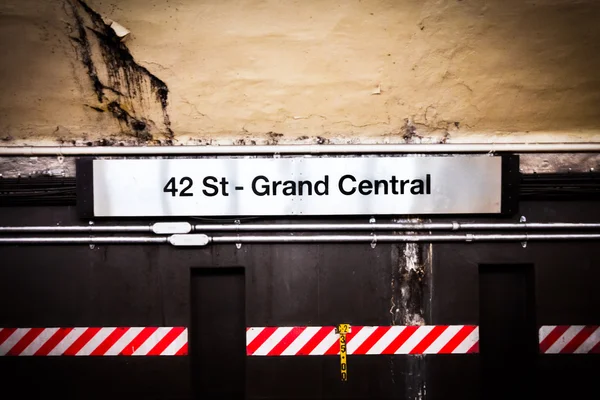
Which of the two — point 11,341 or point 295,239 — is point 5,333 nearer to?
point 11,341

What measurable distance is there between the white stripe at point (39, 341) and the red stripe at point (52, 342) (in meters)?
0.02

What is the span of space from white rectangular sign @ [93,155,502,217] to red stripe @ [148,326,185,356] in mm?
1137

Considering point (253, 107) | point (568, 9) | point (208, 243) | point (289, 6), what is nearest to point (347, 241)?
point (208, 243)

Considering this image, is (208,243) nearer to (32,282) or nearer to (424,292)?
(32,282)

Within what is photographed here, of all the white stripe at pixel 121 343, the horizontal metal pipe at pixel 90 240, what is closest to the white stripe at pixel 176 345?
the white stripe at pixel 121 343

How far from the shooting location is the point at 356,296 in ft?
12.8

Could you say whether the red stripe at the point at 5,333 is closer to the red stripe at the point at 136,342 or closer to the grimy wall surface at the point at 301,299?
the grimy wall surface at the point at 301,299

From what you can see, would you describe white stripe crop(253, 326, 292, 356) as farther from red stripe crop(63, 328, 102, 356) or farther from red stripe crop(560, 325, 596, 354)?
red stripe crop(560, 325, 596, 354)

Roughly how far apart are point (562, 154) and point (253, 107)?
3.08m

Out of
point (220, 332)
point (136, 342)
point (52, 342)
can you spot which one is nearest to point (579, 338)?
point (220, 332)

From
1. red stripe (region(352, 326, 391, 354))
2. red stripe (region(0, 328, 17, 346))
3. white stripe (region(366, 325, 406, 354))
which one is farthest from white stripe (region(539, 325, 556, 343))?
red stripe (region(0, 328, 17, 346))

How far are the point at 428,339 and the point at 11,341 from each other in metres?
4.03

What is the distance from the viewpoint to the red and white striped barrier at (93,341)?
3852 millimetres

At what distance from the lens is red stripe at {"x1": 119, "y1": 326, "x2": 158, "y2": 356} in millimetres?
3873
